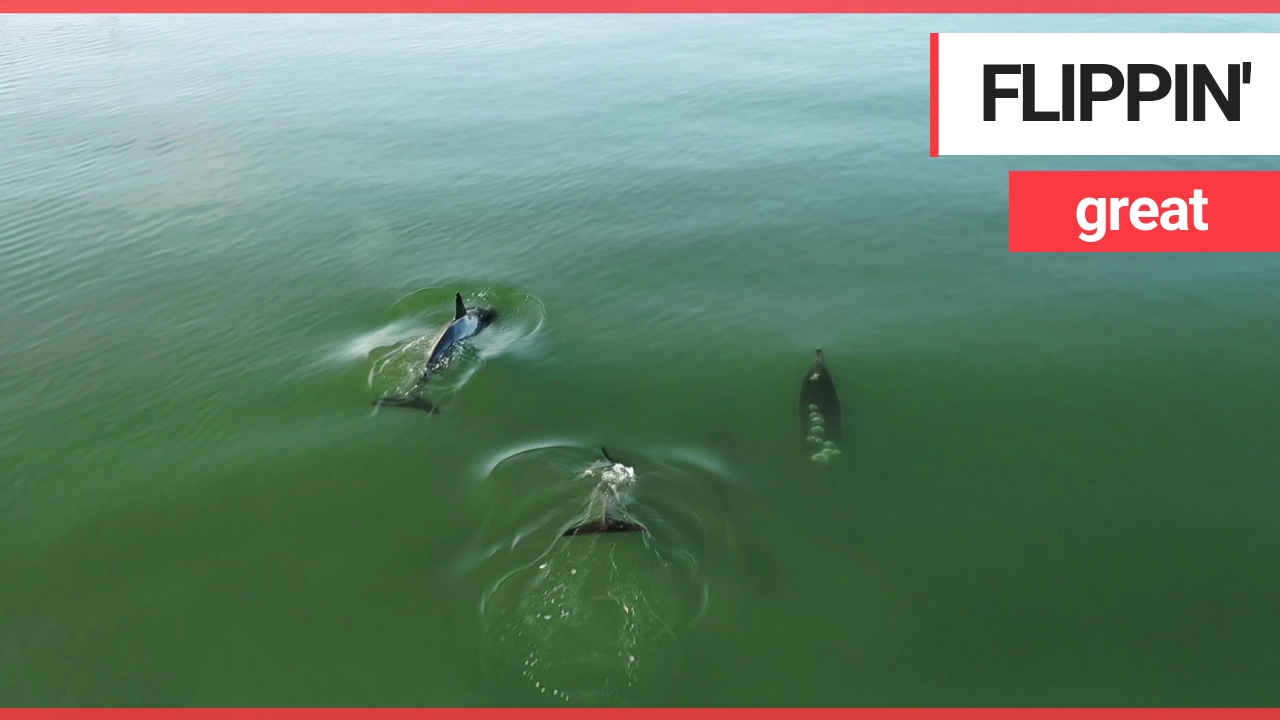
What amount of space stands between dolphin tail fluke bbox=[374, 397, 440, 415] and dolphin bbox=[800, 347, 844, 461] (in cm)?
1004

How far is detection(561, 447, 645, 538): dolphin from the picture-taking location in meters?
16.7

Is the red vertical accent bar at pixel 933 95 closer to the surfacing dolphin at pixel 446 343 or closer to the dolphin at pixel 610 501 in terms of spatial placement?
the surfacing dolphin at pixel 446 343

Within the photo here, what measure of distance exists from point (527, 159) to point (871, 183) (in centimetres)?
1643

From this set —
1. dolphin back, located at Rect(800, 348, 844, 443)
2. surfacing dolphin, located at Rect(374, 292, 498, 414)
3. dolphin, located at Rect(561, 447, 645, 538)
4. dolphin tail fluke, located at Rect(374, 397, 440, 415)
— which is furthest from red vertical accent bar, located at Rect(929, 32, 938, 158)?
dolphin tail fluke, located at Rect(374, 397, 440, 415)

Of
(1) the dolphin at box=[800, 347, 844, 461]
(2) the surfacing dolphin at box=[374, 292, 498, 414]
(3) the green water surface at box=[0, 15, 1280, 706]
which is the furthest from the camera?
(2) the surfacing dolphin at box=[374, 292, 498, 414]

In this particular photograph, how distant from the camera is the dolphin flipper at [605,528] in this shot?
1664 cm

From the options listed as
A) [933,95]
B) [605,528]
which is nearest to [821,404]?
[605,528]

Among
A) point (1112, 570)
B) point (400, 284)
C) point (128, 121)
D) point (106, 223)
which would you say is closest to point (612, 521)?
point (1112, 570)

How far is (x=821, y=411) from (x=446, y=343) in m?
11.1

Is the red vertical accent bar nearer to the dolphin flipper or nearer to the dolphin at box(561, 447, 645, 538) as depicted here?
the dolphin at box(561, 447, 645, 538)

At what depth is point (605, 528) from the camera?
1662 cm

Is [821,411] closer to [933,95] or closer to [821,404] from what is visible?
[821,404]

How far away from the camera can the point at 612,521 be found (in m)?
16.9

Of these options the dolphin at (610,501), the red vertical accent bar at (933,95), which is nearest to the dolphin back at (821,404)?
the dolphin at (610,501)
